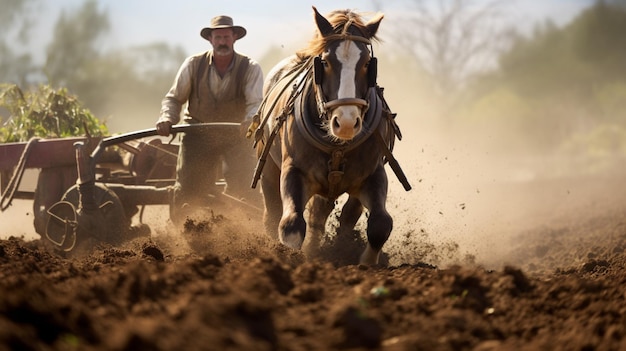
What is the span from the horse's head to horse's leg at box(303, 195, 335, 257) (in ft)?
3.50

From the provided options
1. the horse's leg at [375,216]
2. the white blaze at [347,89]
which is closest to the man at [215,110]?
the horse's leg at [375,216]

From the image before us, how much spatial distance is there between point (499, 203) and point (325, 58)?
38.2ft

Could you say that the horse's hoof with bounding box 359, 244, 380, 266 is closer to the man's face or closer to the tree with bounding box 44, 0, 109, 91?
the man's face

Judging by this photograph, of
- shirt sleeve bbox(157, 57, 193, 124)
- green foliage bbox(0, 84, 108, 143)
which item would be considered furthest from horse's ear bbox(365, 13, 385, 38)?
green foliage bbox(0, 84, 108, 143)

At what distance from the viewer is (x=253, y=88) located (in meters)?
8.62

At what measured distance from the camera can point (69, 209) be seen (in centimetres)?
852

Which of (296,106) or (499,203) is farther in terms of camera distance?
(499,203)

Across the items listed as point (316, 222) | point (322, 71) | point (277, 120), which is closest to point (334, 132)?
point (322, 71)

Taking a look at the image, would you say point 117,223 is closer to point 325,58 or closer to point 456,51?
point 325,58

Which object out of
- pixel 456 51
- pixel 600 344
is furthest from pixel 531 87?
pixel 600 344

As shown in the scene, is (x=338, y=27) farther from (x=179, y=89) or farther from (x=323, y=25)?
(x=179, y=89)

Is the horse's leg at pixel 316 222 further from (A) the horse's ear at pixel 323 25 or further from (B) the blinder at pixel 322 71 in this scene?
(A) the horse's ear at pixel 323 25

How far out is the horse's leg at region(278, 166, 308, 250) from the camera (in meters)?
6.20

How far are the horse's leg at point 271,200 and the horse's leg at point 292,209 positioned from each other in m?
0.83
